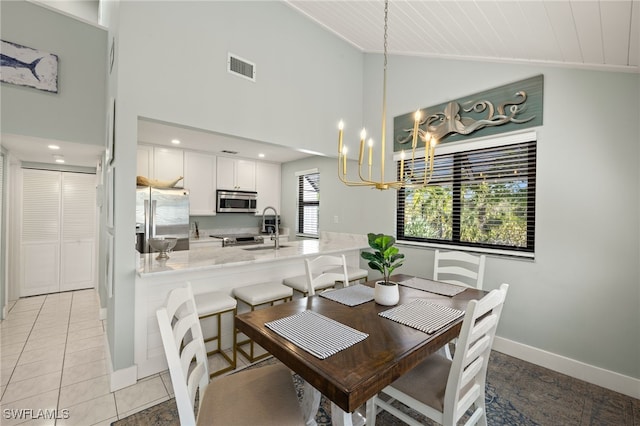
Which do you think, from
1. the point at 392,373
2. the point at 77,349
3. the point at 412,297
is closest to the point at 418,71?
the point at 412,297

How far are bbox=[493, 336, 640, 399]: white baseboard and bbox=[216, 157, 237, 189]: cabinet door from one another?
4.41 m

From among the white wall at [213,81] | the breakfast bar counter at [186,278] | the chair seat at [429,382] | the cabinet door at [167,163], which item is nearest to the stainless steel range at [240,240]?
the cabinet door at [167,163]

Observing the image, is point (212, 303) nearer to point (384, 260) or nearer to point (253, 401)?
point (253, 401)

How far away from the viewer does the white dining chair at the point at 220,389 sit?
3.33 feet

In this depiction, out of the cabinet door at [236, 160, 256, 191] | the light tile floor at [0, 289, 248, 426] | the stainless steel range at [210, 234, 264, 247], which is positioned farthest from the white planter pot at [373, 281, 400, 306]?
the cabinet door at [236, 160, 256, 191]

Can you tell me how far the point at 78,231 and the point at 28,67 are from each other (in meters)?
2.71

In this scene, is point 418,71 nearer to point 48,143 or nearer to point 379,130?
point 379,130

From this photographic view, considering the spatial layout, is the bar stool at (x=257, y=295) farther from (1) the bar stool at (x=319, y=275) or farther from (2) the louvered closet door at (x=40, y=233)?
(2) the louvered closet door at (x=40, y=233)

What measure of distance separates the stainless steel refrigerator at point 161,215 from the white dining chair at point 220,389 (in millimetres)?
2815

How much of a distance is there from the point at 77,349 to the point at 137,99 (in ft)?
8.16

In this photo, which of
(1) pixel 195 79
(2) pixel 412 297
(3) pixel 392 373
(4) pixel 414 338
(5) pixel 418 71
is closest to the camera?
(3) pixel 392 373

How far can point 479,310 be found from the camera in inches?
46.8

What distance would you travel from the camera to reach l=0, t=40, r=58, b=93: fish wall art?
8.83 ft

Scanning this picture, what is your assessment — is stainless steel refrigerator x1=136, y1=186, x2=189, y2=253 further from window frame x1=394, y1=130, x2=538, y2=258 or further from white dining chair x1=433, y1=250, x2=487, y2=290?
white dining chair x1=433, y1=250, x2=487, y2=290
